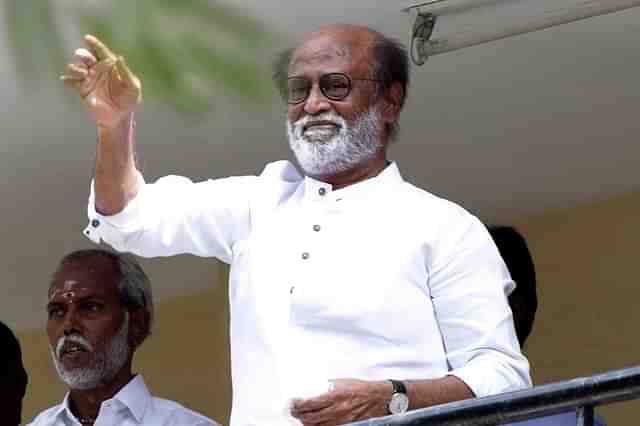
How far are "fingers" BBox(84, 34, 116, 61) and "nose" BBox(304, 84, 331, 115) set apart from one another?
5.58 feet

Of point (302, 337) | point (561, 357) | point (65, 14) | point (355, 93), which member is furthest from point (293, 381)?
point (561, 357)

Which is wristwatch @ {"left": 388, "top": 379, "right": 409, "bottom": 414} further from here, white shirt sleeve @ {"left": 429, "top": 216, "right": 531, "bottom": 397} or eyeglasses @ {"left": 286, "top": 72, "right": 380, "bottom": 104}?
eyeglasses @ {"left": 286, "top": 72, "right": 380, "bottom": 104}

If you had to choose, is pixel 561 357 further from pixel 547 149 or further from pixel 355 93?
pixel 355 93

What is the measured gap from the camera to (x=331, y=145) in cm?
348

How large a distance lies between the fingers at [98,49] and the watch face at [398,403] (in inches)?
55.8

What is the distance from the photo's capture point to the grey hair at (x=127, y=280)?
473cm

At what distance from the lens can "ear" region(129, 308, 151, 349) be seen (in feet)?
15.4

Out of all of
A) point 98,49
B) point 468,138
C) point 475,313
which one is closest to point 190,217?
point 475,313

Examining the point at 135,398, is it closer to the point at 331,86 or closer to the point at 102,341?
the point at 102,341

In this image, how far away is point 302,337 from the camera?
10.7 feet

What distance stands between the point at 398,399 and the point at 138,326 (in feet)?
5.82

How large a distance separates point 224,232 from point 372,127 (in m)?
0.38

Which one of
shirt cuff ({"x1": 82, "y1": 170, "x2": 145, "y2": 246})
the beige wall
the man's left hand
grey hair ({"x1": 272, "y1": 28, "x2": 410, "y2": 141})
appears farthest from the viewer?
the beige wall

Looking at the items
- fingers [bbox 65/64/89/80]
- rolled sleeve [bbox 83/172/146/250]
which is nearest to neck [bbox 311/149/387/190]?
rolled sleeve [bbox 83/172/146/250]
